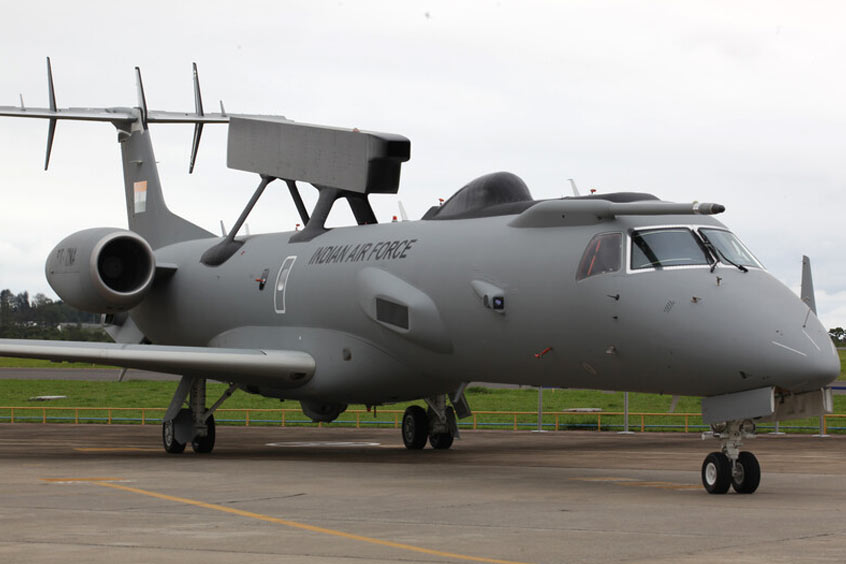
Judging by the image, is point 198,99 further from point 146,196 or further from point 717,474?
point 717,474

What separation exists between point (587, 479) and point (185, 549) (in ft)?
27.3

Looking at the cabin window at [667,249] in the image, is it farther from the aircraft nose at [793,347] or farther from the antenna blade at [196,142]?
the antenna blade at [196,142]

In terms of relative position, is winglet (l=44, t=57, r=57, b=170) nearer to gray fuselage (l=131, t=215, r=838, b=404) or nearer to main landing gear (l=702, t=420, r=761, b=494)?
Result: gray fuselage (l=131, t=215, r=838, b=404)

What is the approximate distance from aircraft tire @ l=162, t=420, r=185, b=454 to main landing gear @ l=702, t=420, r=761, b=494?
38.3 feet

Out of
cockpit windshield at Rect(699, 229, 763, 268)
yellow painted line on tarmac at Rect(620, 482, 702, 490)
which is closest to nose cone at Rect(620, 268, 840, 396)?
cockpit windshield at Rect(699, 229, 763, 268)

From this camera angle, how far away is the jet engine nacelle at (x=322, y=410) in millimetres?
22906

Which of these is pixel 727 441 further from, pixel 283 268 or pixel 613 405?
pixel 613 405

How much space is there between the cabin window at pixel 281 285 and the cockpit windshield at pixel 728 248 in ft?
31.5

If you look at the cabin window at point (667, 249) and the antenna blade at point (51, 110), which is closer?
the cabin window at point (667, 249)

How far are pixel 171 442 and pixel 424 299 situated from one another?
7.05 m

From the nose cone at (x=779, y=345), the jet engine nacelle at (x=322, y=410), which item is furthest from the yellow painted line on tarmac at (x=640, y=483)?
the jet engine nacelle at (x=322, y=410)

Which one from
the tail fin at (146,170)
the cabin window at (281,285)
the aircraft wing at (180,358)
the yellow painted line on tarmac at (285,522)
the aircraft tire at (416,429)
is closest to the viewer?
the yellow painted line on tarmac at (285,522)

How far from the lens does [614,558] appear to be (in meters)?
9.15

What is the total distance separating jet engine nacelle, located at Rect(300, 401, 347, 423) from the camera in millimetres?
22906
